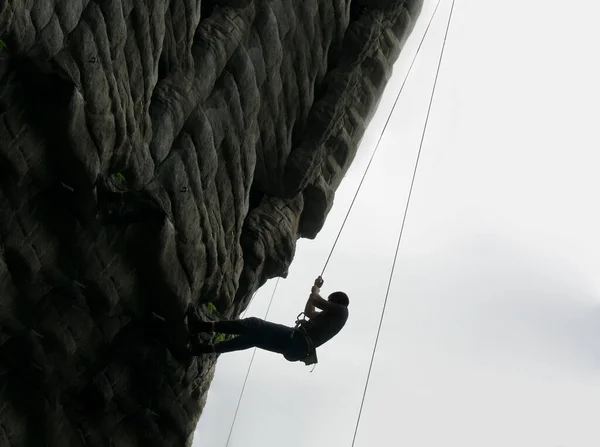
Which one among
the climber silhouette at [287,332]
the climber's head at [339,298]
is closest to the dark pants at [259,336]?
the climber silhouette at [287,332]

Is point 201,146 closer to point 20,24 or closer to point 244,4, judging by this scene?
point 244,4

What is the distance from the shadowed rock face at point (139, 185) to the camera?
779 centimetres

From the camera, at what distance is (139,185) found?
9.20m

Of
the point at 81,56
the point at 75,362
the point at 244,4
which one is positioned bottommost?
the point at 75,362

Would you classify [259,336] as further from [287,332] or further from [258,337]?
[287,332]

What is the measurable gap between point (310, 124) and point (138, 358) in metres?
4.42

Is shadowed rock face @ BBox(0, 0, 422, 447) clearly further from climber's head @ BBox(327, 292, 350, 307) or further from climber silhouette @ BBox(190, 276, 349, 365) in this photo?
climber's head @ BBox(327, 292, 350, 307)

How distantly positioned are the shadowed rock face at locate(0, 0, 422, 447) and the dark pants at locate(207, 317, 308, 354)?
426 mm

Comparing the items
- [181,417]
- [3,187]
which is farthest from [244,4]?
[181,417]

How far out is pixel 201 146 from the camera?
1009cm

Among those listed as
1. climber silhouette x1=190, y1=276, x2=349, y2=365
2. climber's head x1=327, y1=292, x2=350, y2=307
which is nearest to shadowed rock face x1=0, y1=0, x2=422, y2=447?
climber silhouette x1=190, y1=276, x2=349, y2=365

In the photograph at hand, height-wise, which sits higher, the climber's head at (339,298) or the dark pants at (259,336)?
the climber's head at (339,298)

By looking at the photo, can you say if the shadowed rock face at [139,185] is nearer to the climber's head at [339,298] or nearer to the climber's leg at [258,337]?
the climber's leg at [258,337]

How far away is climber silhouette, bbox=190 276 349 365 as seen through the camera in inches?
412
